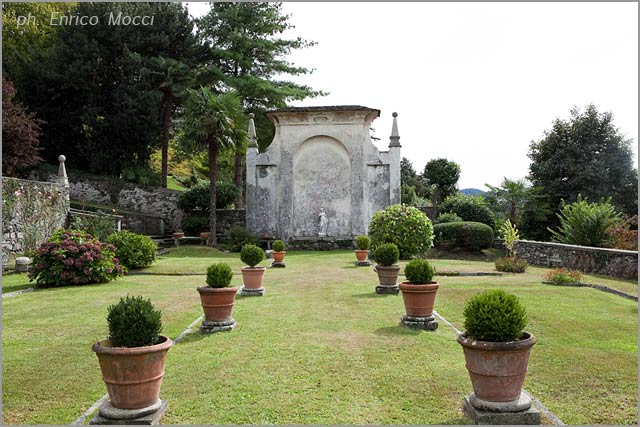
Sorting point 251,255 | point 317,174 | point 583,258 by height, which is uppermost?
point 317,174

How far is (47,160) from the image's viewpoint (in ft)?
95.9

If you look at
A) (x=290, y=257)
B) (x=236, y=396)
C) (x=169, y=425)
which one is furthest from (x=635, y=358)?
(x=290, y=257)

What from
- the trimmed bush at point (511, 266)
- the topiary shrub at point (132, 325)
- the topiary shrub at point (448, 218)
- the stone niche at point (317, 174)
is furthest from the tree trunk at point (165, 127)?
the topiary shrub at point (132, 325)

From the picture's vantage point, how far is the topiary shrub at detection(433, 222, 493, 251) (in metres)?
23.2

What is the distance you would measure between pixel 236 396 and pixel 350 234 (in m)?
19.8

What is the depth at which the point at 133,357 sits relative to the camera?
Result: 430 cm

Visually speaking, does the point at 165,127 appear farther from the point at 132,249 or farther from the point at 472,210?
the point at 472,210

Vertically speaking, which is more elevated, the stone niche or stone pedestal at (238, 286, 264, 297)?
the stone niche

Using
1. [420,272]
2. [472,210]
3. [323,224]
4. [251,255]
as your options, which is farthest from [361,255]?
[472,210]

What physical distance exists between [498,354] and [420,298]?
3447 millimetres

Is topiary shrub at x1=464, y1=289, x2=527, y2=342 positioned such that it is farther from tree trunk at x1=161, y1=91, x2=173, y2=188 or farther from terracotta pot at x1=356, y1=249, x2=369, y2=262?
tree trunk at x1=161, y1=91, x2=173, y2=188

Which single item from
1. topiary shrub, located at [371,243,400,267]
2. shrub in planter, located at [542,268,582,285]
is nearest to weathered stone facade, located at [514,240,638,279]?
shrub in planter, located at [542,268,582,285]

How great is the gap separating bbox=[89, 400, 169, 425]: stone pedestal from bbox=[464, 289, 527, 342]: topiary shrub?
9.43ft

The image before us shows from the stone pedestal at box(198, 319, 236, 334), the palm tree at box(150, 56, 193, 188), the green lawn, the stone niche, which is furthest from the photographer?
the palm tree at box(150, 56, 193, 188)
